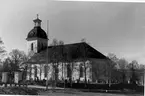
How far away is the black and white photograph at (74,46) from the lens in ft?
41.3

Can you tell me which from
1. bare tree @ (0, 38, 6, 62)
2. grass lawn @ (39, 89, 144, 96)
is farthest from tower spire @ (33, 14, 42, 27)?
grass lawn @ (39, 89, 144, 96)

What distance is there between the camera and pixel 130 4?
12.2 m

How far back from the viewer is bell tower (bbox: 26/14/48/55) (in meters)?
13.5

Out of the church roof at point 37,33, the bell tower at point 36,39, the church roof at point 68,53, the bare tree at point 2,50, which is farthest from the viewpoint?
the church roof at point 68,53

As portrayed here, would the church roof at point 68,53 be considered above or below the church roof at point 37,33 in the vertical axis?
below

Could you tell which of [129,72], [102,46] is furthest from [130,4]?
[129,72]

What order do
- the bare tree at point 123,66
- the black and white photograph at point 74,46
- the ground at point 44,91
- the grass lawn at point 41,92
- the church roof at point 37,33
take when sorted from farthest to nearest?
the church roof at point 37,33 < the bare tree at point 123,66 < the grass lawn at point 41,92 < the ground at point 44,91 < the black and white photograph at point 74,46

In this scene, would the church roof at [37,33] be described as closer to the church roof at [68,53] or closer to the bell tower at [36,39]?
the bell tower at [36,39]

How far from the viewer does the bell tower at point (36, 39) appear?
1352cm

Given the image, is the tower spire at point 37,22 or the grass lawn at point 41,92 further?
the tower spire at point 37,22

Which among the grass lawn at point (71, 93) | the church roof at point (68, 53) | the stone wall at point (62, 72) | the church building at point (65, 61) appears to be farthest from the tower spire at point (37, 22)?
the grass lawn at point (71, 93)

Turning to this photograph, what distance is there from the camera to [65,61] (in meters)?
14.8

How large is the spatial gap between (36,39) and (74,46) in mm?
2773

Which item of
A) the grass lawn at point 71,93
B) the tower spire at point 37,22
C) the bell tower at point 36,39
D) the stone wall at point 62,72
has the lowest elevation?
the grass lawn at point 71,93
